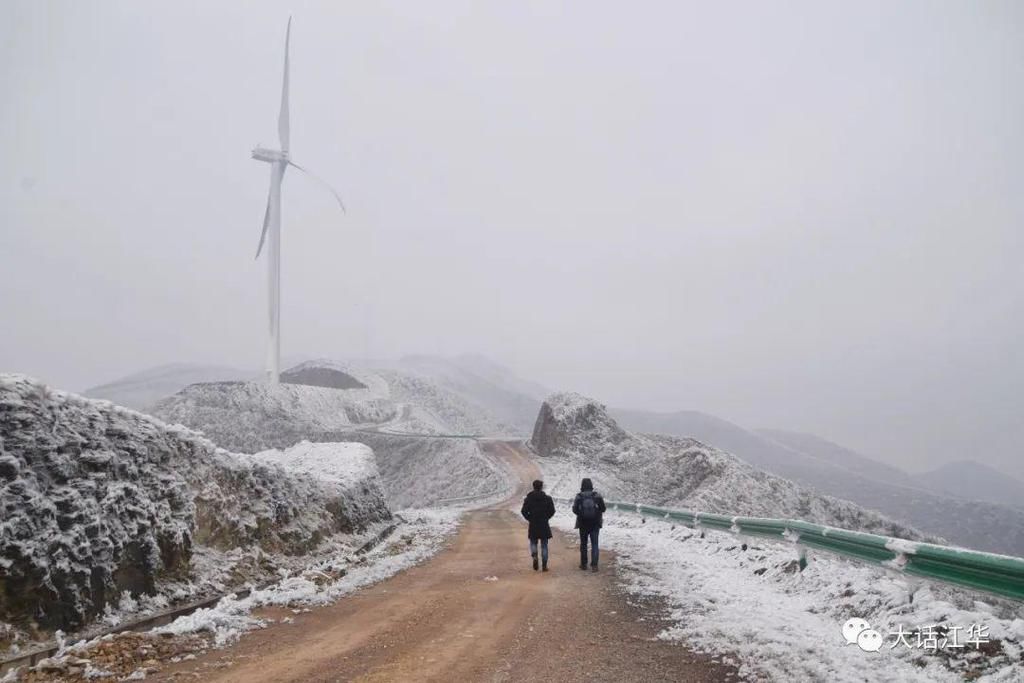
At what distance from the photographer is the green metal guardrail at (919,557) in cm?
647

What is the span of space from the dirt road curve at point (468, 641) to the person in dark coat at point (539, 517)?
1291 mm

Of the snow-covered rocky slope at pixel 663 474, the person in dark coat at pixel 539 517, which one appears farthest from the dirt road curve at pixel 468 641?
the snow-covered rocky slope at pixel 663 474

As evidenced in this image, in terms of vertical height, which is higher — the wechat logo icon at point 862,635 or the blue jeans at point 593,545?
the wechat logo icon at point 862,635

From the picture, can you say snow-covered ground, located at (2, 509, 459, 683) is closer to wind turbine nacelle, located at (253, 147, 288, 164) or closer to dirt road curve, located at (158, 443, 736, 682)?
dirt road curve, located at (158, 443, 736, 682)

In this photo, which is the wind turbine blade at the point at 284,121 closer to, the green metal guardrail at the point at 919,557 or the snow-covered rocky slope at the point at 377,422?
the snow-covered rocky slope at the point at 377,422

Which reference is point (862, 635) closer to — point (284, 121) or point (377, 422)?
point (284, 121)

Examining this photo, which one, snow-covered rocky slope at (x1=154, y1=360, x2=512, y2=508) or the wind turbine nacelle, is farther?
the wind turbine nacelle

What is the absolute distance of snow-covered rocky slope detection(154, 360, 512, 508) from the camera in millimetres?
69750

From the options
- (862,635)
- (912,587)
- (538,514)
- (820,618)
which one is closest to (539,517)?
(538,514)

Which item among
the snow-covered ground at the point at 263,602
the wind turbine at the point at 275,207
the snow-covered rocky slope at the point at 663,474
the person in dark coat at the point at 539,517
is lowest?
the snow-covered rocky slope at the point at 663,474

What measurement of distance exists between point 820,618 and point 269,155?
9179 cm

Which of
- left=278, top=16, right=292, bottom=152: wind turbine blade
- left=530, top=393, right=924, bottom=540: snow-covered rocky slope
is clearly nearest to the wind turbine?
left=278, top=16, right=292, bottom=152: wind turbine blade

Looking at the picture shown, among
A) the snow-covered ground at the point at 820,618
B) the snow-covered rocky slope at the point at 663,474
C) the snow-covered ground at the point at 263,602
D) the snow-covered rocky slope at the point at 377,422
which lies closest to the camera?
the snow-covered ground at the point at 820,618

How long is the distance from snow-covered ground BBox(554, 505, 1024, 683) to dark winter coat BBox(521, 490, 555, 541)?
6.82 feet
